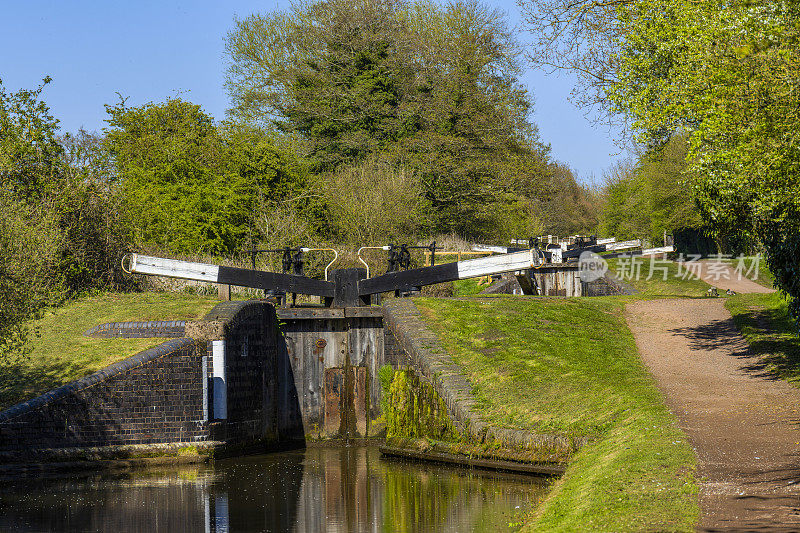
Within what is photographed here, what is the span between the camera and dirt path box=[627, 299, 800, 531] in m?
6.93

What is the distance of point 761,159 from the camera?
10.7 metres

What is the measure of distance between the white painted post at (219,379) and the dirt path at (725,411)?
751 centimetres

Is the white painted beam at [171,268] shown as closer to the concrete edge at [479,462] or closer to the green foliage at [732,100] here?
the concrete edge at [479,462]

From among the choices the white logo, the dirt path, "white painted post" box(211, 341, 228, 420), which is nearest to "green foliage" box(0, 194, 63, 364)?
"white painted post" box(211, 341, 228, 420)

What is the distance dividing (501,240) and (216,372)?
30.3 m

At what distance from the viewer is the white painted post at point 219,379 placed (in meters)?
15.3

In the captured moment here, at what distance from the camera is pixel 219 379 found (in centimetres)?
1529

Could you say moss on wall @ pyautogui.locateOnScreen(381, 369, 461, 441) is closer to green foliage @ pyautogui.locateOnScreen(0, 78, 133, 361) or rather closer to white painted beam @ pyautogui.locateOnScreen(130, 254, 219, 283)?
white painted beam @ pyautogui.locateOnScreen(130, 254, 219, 283)

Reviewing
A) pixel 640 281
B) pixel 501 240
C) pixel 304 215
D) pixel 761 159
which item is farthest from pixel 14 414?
pixel 501 240

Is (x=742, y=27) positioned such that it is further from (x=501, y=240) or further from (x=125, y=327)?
(x=501, y=240)

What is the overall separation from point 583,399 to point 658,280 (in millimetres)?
23308

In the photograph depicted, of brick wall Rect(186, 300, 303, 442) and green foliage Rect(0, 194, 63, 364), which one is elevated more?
green foliage Rect(0, 194, 63, 364)

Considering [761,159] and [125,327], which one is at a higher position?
[761,159]

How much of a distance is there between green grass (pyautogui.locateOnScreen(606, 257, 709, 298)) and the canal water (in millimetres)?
19693
